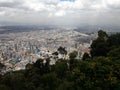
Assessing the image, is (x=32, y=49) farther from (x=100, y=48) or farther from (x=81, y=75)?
(x=81, y=75)

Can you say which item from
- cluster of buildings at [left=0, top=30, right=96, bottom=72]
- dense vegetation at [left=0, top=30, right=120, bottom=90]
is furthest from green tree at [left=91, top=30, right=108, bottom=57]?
cluster of buildings at [left=0, top=30, right=96, bottom=72]

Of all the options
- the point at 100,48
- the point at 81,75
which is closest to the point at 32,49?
the point at 100,48

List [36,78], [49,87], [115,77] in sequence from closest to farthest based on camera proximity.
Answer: [115,77] < [49,87] < [36,78]

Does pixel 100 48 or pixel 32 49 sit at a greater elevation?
pixel 100 48

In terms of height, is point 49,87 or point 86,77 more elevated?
point 86,77

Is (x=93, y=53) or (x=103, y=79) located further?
(x=93, y=53)

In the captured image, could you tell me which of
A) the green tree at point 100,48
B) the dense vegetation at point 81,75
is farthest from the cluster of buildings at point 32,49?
the dense vegetation at point 81,75

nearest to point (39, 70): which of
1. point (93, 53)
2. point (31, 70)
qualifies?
point (31, 70)

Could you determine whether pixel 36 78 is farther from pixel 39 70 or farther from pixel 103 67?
pixel 103 67
